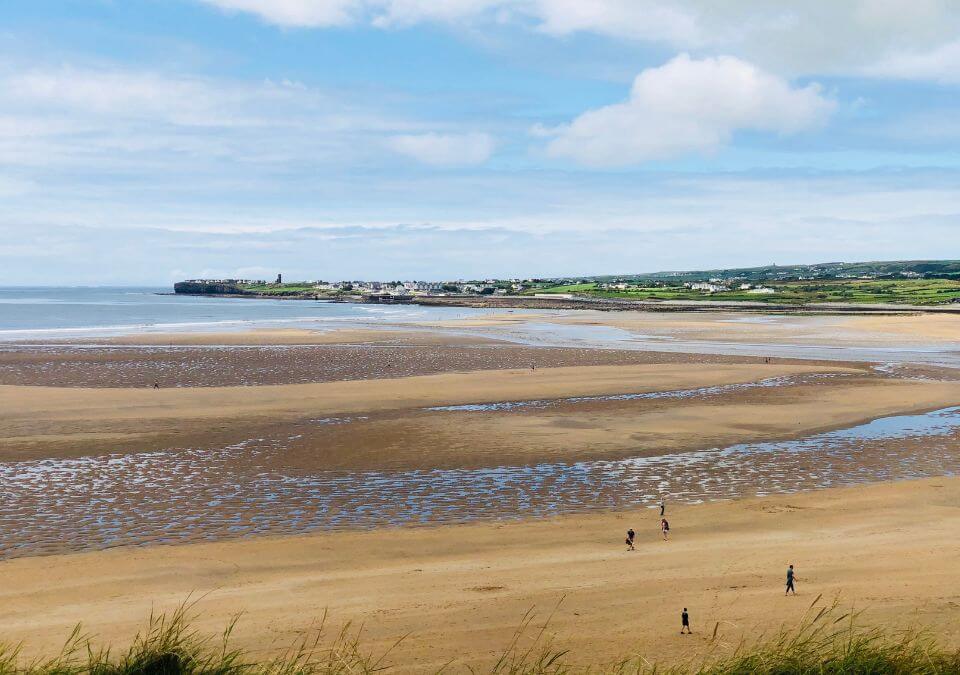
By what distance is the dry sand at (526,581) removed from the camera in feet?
46.9

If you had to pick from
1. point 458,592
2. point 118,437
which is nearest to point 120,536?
point 458,592

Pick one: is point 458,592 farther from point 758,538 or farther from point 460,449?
point 460,449

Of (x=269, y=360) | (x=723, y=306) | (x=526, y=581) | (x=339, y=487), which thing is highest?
(x=723, y=306)

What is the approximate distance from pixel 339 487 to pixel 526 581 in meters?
9.23

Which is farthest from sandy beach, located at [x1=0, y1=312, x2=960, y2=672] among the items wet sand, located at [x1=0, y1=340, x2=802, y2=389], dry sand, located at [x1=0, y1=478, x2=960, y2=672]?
wet sand, located at [x1=0, y1=340, x2=802, y2=389]

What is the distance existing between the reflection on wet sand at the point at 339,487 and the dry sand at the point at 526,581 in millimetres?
1368

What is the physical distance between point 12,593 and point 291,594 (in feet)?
18.4

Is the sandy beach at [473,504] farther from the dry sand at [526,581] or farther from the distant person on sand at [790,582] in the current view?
the distant person on sand at [790,582]

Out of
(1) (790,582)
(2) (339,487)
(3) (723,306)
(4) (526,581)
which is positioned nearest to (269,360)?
(2) (339,487)

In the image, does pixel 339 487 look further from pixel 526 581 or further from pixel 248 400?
pixel 248 400

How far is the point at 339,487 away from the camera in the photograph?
24391 mm

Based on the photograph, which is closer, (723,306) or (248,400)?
(248,400)

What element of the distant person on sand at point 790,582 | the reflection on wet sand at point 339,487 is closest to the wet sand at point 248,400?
the reflection on wet sand at point 339,487

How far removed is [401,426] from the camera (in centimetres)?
3338
